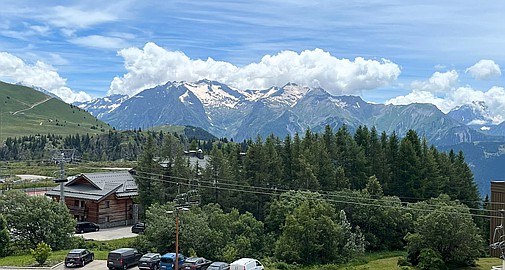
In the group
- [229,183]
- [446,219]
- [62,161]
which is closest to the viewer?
[446,219]

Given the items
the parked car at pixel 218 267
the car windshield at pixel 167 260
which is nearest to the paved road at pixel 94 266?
the car windshield at pixel 167 260

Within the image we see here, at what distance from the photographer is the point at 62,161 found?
62438 mm

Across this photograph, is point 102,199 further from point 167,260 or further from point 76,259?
point 167,260

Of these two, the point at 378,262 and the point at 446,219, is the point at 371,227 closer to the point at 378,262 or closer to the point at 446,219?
→ the point at 378,262

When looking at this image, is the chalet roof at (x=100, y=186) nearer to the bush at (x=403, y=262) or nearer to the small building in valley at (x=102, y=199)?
the small building in valley at (x=102, y=199)

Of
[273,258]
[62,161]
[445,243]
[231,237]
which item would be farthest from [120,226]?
[445,243]

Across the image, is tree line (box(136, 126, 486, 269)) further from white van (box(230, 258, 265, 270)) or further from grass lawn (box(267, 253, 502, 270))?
white van (box(230, 258, 265, 270))

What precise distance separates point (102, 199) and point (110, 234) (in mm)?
7868

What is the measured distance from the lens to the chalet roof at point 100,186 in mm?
76500

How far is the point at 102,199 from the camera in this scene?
245 feet

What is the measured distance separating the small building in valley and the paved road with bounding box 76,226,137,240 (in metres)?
3.00

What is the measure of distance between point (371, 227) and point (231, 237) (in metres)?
19.4

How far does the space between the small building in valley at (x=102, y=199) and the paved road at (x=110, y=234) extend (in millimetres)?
2997

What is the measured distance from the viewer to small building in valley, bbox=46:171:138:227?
247 feet
